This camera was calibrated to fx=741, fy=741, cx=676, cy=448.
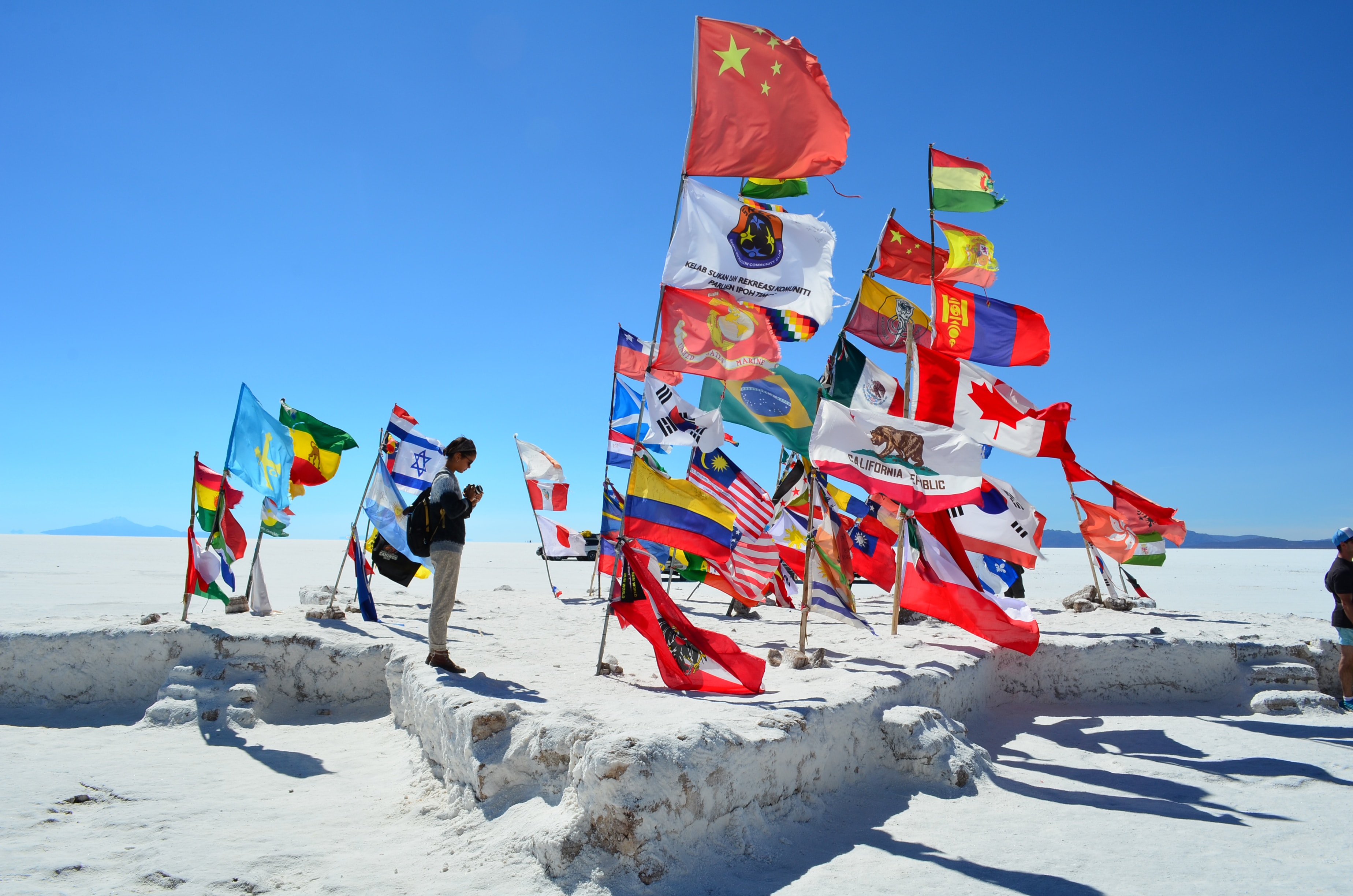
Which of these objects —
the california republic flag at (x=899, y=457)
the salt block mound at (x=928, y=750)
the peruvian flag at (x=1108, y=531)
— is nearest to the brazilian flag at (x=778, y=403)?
the california republic flag at (x=899, y=457)

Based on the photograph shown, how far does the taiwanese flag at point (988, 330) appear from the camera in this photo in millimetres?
9375

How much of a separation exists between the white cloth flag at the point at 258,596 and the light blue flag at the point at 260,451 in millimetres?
1085

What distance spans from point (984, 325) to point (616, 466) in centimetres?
504

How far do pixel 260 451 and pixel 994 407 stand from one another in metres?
8.67

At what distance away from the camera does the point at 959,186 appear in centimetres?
995

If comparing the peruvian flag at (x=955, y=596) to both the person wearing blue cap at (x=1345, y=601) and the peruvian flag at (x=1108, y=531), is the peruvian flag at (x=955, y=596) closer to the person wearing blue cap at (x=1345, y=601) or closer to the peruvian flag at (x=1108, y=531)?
the person wearing blue cap at (x=1345, y=601)

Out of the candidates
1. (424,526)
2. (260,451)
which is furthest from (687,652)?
(260,451)

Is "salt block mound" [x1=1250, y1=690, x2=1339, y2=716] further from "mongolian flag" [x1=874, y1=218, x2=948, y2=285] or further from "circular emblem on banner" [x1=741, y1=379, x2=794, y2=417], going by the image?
"mongolian flag" [x1=874, y1=218, x2=948, y2=285]

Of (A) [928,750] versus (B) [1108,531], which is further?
(B) [1108,531]

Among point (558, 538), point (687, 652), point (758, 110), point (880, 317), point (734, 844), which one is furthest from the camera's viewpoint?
point (558, 538)

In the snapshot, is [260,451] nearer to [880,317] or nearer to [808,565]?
[808,565]

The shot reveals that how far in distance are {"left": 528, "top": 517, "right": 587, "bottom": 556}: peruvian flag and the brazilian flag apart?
17.8ft

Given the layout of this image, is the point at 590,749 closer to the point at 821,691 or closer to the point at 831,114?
the point at 821,691

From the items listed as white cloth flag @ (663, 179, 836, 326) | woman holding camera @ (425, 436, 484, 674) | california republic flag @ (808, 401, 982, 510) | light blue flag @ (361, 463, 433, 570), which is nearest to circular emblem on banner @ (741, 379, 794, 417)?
california republic flag @ (808, 401, 982, 510)
